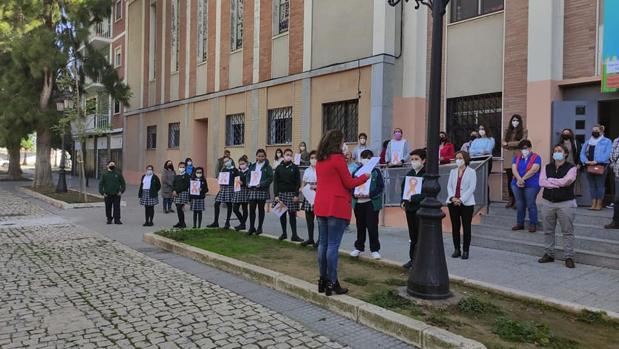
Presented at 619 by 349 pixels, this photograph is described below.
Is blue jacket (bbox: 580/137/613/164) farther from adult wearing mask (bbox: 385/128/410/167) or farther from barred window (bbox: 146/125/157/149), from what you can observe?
barred window (bbox: 146/125/157/149)

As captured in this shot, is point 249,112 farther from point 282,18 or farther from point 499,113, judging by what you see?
point 499,113

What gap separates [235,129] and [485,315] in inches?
652

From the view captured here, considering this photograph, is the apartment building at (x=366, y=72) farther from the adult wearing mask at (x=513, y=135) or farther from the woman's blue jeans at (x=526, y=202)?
the woman's blue jeans at (x=526, y=202)

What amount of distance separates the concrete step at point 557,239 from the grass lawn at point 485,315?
2.83 meters

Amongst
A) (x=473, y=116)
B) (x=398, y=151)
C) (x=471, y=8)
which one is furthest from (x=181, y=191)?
(x=471, y=8)

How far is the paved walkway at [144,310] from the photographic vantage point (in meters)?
4.68

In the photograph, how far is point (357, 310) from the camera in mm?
5262

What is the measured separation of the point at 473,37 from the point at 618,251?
667 cm

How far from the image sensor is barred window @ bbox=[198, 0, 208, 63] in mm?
22797

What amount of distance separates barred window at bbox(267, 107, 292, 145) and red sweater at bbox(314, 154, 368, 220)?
11.5 m

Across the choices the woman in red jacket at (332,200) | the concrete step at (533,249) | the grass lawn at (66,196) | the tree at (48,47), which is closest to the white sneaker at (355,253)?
the woman in red jacket at (332,200)

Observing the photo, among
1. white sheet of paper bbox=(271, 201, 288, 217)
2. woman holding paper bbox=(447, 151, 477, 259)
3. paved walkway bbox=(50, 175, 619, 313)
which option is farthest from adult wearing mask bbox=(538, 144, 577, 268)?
white sheet of paper bbox=(271, 201, 288, 217)

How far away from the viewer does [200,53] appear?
2308 cm

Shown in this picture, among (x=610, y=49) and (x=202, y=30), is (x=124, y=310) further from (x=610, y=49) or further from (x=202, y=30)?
(x=202, y=30)
